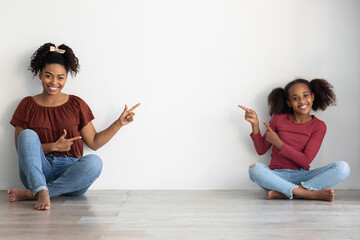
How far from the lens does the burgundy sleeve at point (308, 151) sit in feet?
8.27

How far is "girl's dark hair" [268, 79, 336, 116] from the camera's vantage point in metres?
2.62

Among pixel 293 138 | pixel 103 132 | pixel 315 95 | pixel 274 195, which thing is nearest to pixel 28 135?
pixel 103 132

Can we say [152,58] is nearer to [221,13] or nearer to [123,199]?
[221,13]

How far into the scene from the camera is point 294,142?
2.61 meters

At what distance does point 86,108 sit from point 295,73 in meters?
1.22

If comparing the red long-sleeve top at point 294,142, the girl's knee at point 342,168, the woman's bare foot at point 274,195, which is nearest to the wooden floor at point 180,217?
the woman's bare foot at point 274,195

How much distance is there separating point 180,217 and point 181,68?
1020mm

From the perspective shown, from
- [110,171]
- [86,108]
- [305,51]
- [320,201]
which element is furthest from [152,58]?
[320,201]

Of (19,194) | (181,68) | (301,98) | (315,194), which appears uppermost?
(181,68)

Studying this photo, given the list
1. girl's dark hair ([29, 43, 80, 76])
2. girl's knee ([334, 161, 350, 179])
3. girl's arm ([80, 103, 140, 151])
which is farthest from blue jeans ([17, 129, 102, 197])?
A: girl's knee ([334, 161, 350, 179])

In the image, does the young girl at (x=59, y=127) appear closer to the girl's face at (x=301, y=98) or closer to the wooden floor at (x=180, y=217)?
the wooden floor at (x=180, y=217)

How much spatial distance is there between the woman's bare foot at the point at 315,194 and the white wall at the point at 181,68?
0.37 metres

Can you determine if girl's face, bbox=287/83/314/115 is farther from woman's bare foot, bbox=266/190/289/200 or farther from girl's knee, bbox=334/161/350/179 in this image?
woman's bare foot, bbox=266/190/289/200

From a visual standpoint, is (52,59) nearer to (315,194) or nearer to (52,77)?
(52,77)
